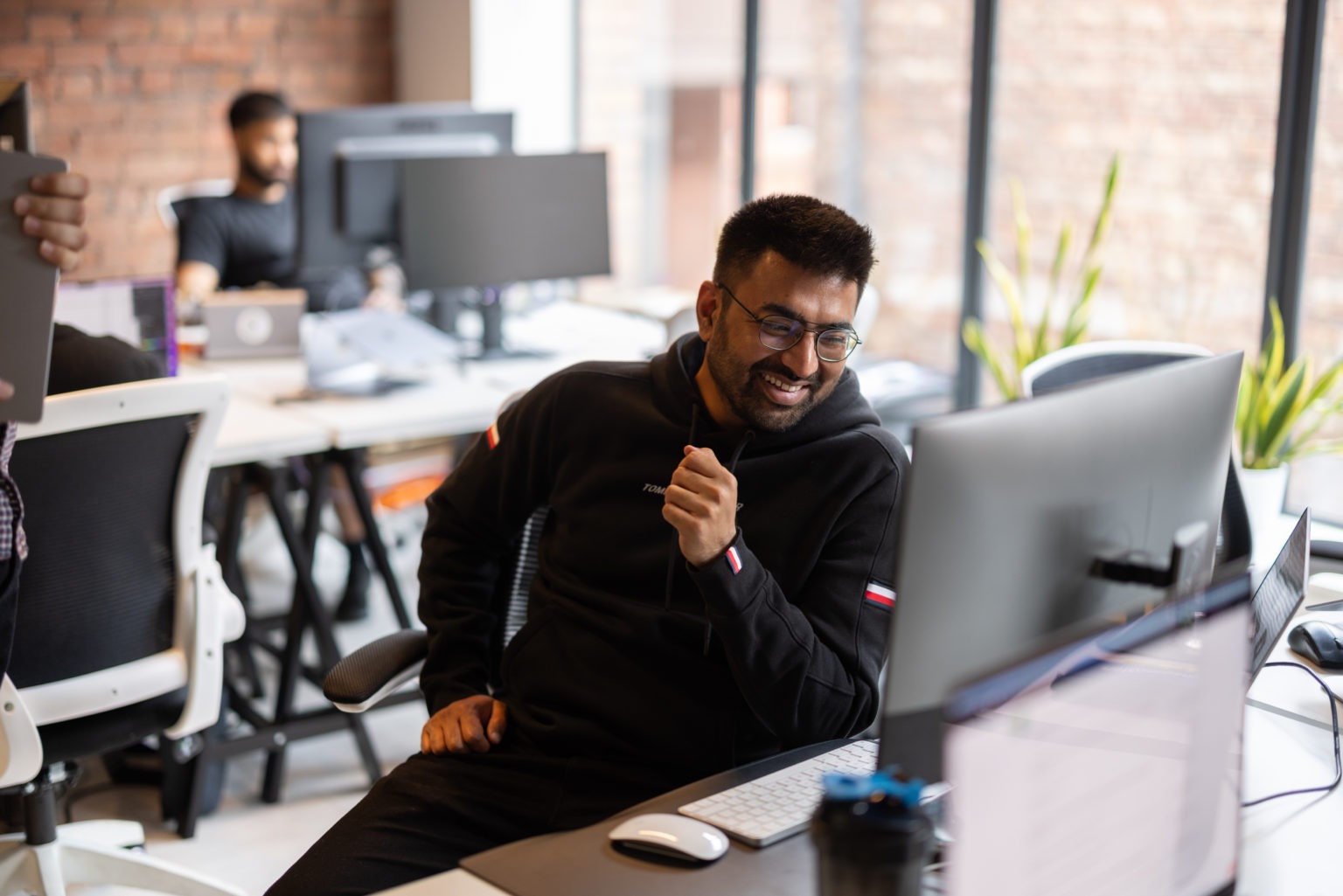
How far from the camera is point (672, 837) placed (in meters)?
1.23

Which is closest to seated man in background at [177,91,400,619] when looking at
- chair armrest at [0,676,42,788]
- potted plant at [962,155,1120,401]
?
potted plant at [962,155,1120,401]

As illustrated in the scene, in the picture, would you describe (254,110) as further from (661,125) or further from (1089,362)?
(1089,362)

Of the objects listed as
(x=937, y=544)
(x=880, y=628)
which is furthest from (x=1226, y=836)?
(x=880, y=628)

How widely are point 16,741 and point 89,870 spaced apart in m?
0.43

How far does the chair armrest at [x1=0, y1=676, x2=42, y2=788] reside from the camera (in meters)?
1.93

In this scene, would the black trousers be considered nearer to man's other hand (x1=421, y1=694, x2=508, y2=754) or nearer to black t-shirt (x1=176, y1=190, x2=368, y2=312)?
man's other hand (x1=421, y1=694, x2=508, y2=754)

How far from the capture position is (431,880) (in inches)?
48.0

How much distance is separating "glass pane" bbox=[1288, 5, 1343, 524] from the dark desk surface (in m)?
2.20

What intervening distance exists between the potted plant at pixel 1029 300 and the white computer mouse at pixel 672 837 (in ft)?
6.04

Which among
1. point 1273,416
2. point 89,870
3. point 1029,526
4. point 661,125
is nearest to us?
point 1029,526

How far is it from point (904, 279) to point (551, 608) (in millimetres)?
2789

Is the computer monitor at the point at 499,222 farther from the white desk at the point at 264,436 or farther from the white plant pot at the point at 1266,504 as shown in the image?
the white plant pot at the point at 1266,504

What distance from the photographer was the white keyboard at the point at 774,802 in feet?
4.17

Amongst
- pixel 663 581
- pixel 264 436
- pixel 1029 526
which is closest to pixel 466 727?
pixel 663 581
